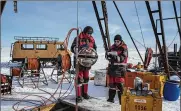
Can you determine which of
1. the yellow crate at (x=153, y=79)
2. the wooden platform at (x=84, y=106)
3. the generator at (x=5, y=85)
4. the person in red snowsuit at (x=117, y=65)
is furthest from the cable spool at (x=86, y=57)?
the generator at (x=5, y=85)

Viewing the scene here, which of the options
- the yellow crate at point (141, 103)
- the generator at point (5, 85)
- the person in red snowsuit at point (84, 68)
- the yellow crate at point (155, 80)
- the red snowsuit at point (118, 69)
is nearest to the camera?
the yellow crate at point (141, 103)

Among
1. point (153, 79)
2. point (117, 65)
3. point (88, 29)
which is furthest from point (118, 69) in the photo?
point (153, 79)

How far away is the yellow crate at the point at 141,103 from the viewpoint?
15.6 ft

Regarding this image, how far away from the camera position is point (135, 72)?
7.86 metres

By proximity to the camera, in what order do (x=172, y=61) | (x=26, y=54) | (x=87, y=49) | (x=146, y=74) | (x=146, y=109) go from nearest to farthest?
(x=146, y=109), (x=87, y=49), (x=146, y=74), (x=172, y=61), (x=26, y=54)

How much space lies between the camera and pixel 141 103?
4801 mm

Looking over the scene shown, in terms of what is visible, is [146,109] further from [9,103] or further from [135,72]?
[9,103]

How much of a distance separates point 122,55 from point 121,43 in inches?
11.8

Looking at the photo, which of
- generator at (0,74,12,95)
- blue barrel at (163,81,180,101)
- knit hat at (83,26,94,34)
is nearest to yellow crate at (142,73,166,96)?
blue barrel at (163,81,180,101)

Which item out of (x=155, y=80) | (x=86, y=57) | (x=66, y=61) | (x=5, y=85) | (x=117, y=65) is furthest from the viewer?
(x=66, y=61)

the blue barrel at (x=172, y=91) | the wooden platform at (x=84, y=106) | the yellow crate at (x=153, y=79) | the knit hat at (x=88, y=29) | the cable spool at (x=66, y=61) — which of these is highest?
the knit hat at (x=88, y=29)

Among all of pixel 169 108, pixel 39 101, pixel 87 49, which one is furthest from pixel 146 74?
pixel 39 101

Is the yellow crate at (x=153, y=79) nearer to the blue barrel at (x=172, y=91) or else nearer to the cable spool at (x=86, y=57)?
Answer: the blue barrel at (x=172, y=91)

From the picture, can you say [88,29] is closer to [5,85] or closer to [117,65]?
[117,65]
